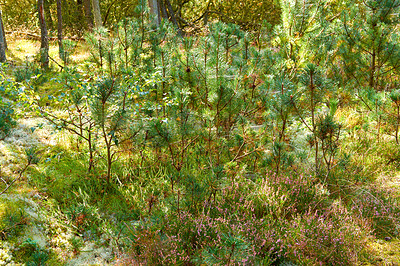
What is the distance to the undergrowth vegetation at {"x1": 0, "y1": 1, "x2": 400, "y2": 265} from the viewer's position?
288 cm

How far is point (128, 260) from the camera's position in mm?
2725

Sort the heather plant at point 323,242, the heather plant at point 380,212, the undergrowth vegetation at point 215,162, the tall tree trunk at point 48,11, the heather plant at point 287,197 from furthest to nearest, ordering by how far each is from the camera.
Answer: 1. the tall tree trunk at point 48,11
2. the heather plant at point 287,197
3. the heather plant at point 380,212
4. the undergrowth vegetation at point 215,162
5. the heather plant at point 323,242

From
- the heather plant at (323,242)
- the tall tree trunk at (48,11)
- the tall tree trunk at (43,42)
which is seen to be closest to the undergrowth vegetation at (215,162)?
the heather plant at (323,242)

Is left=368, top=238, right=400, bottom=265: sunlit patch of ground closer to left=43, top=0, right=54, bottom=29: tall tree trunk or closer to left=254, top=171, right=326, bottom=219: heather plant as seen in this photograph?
left=254, top=171, right=326, bottom=219: heather plant

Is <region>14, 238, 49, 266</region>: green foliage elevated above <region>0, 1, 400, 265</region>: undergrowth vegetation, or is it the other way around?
<region>0, 1, 400, 265</region>: undergrowth vegetation

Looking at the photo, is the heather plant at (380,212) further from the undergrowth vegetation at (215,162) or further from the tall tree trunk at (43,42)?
the tall tree trunk at (43,42)

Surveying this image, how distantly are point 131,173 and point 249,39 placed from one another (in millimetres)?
2680

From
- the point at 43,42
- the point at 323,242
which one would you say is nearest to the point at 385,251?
the point at 323,242

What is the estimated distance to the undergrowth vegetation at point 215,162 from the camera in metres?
2.88

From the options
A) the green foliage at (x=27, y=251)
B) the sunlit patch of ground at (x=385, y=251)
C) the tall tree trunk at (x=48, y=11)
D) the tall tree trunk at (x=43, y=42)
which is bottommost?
the sunlit patch of ground at (x=385, y=251)

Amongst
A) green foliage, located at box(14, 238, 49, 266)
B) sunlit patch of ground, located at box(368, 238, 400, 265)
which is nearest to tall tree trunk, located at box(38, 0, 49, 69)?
green foliage, located at box(14, 238, 49, 266)

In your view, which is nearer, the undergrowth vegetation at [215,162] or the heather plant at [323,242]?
the heather plant at [323,242]

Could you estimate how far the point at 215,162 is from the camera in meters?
4.18

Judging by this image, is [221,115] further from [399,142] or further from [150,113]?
[399,142]
